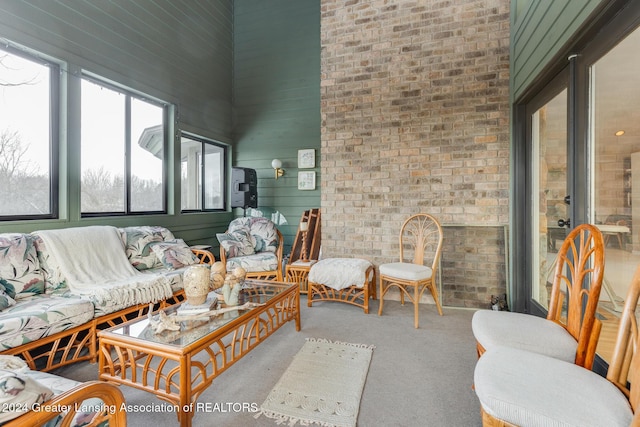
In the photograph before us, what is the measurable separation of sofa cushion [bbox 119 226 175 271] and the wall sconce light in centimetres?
216

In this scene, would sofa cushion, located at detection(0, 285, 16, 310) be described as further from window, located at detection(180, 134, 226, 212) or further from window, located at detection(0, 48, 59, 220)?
window, located at detection(180, 134, 226, 212)

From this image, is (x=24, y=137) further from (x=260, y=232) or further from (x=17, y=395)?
(x=17, y=395)

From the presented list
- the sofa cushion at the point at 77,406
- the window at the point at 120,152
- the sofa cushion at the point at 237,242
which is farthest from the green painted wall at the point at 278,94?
the sofa cushion at the point at 77,406

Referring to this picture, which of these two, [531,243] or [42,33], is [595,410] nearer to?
[531,243]

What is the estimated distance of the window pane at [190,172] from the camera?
438 centimetres

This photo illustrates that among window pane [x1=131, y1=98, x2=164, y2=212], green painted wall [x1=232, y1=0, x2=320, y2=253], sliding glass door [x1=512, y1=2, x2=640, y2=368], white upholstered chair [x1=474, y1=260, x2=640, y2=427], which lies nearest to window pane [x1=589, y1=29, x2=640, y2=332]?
sliding glass door [x1=512, y1=2, x2=640, y2=368]

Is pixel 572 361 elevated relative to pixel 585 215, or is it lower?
lower

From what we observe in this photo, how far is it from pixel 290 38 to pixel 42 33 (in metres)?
3.26

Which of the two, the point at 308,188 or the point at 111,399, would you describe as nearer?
the point at 111,399


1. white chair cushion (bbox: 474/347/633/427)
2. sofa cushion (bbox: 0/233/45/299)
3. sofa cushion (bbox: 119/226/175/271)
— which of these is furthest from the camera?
sofa cushion (bbox: 119/226/175/271)

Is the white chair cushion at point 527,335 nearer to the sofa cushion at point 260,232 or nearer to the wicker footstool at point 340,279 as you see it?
the wicker footstool at point 340,279

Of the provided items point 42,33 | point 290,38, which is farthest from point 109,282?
point 290,38

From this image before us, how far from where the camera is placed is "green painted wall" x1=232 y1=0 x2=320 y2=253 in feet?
15.9

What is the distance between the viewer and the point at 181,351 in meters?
1.36
